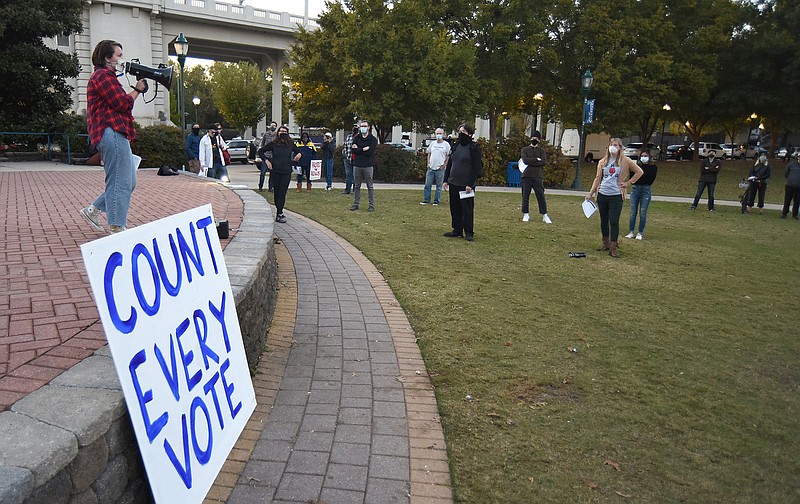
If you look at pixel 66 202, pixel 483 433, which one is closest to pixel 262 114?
pixel 66 202

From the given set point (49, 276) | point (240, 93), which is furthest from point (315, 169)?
point (240, 93)

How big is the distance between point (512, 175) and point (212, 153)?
12275 mm

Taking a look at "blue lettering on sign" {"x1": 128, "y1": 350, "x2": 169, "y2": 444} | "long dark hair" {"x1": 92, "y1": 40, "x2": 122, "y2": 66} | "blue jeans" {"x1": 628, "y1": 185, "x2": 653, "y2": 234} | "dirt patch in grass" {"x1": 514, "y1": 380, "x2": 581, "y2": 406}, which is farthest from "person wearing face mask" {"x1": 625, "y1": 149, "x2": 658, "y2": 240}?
"blue lettering on sign" {"x1": 128, "y1": 350, "x2": 169, "y2": 444}

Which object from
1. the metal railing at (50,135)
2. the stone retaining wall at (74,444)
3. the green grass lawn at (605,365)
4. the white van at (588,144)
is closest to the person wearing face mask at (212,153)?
the green grass lawn at (605,365)

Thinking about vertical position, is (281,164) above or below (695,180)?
above

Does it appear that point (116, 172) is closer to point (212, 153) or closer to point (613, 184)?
point (613, 184)

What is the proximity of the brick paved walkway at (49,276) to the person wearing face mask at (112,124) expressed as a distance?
65 cm

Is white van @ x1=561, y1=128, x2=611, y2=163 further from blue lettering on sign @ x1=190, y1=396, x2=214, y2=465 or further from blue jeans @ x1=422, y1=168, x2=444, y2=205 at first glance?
blue lettering on sign @ x1=190, y1=396, x2=214, y2=465

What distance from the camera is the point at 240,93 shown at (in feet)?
211

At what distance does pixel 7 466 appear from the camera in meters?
1.87

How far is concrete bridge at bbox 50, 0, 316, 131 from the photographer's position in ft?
126

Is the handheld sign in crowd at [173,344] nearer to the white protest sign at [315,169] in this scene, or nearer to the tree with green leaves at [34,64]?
the white protest sign at [315,169]

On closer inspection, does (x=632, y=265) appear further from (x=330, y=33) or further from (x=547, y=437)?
(x=330, y=33)

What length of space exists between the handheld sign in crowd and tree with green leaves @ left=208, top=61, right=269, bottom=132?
64336 mm
